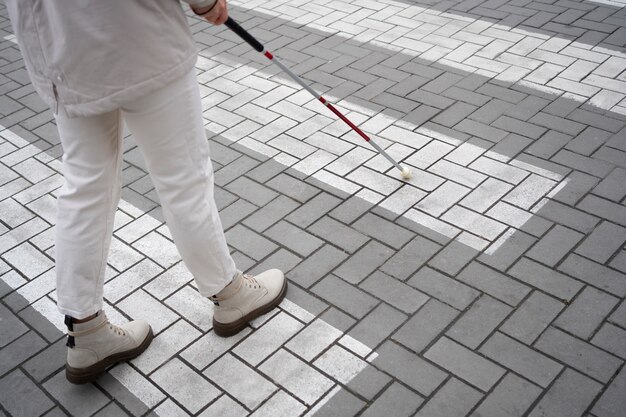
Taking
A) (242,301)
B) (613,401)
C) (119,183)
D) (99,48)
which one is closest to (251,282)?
(242,301)

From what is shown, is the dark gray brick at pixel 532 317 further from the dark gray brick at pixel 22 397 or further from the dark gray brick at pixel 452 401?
the dark gray brick at pixel 22 397

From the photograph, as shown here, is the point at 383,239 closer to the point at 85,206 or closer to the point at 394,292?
the point at 394,292

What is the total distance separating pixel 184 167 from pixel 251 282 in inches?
32.8

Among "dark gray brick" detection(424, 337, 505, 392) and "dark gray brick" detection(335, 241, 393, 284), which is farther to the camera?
"dark gray brick" detection(335, 241, 393, 284)

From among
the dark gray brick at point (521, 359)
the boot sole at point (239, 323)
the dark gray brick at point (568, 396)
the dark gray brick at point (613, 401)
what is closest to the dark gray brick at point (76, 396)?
the boot sole at point (239, 323)

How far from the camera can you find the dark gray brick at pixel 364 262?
355 cm

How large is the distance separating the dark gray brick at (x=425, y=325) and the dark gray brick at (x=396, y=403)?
0.84 feet

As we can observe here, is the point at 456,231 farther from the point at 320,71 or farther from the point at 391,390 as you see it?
the point at 320,71

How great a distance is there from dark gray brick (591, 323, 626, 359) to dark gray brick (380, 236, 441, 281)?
0.92 m

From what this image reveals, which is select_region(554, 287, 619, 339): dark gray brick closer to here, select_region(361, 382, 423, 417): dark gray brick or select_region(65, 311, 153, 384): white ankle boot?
select_region(361, 382, 423, 417): dark gray brick

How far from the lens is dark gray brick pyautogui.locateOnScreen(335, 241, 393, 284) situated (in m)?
3.55

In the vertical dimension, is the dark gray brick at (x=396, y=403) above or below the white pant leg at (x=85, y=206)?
below

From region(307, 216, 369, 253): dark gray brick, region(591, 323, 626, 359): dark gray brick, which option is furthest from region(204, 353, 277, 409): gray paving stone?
region(591, 323, 626, 359): dark gray brick

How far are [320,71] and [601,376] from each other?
349cm
